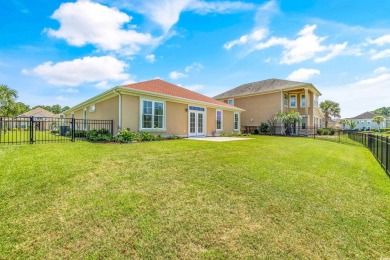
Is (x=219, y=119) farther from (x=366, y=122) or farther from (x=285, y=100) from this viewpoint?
(x=366, y=122)

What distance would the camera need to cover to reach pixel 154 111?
12.5 m

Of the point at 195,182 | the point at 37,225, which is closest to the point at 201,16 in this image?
the point at 195,182

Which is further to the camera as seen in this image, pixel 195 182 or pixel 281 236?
pixel 195 182

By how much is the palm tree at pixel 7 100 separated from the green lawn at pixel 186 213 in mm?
34271

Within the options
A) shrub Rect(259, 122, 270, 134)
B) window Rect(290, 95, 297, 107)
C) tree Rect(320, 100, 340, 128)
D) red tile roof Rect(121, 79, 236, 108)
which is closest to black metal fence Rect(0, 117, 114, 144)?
red tile roof Rect(121, 79, 236, 108)

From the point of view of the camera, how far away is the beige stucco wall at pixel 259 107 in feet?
75.8

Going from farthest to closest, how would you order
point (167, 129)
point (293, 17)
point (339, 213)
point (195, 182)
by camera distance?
point (167, 129) < point (293, 17) < point (195, 182) < point (339, 213)

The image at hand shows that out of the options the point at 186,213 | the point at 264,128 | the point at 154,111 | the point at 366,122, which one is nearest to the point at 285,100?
the point at 264,128

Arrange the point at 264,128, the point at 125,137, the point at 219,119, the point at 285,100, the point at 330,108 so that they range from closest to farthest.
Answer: the point at 125,137
the point at 219,119
the point at 264,128
the point at 285,100
the point at 330,108

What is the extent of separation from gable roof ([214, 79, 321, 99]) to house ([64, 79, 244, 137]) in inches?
349

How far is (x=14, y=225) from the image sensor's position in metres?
2.44

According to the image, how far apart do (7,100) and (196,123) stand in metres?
32.9

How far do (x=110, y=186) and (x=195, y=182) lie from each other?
1775 millimetres

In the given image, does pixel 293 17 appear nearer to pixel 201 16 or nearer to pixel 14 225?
pixel 201 16
